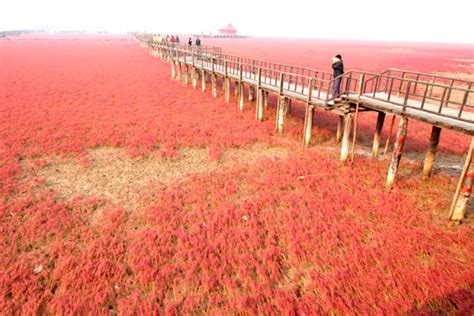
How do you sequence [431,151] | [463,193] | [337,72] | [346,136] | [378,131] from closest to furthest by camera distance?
[463,193] → [431,151] → [346,136] → [337,72] → [378,131]

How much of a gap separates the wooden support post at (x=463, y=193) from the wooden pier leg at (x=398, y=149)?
2.00 metres

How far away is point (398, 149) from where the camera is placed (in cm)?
990

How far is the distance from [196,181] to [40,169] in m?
6.59

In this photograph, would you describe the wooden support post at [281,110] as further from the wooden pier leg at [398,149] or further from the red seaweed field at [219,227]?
the wooden pier leg at [398,149]

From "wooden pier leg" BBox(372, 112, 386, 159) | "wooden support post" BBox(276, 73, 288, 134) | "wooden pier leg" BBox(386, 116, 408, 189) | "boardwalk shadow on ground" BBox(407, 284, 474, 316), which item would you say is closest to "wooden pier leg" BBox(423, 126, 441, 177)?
"wooden pier leg" BBox(386, 116, 408, 189)

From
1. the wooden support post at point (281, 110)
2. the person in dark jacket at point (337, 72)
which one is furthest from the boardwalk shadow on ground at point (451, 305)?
the wooden support post at point (281, 110)

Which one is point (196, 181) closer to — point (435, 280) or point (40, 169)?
point (40, 169)

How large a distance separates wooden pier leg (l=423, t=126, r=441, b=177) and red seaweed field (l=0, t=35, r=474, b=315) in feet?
1.67

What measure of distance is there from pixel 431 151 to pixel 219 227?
27.5ft

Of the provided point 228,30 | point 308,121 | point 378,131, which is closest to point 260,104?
point 308,121

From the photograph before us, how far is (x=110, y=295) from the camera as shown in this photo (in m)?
6.30

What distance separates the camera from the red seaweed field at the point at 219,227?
6.24 metres

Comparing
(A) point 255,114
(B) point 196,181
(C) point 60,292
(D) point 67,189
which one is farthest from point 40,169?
(A) point 255,114

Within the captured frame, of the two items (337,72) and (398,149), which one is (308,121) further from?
(398,149)
